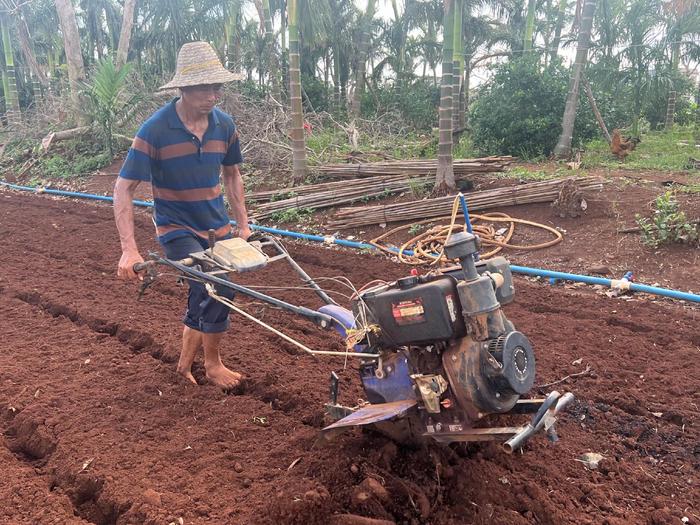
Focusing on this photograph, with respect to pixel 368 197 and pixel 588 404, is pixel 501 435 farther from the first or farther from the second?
pixel 368 197

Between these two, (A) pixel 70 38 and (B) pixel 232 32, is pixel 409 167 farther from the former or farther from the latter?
(B) pixel 232 32

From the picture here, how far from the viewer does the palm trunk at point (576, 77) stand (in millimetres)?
10352

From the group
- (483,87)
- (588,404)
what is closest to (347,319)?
(588,404)

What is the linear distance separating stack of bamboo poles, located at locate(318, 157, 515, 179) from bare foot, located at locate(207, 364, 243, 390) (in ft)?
18.4

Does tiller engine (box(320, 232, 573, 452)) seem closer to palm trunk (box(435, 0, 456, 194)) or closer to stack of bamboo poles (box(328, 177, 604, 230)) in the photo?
stack of bamboo poles (box(328, 177, 604, 230))

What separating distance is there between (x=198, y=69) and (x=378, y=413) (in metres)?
2.20

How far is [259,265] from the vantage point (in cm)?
306

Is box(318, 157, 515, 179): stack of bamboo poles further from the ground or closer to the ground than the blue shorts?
further from the ground

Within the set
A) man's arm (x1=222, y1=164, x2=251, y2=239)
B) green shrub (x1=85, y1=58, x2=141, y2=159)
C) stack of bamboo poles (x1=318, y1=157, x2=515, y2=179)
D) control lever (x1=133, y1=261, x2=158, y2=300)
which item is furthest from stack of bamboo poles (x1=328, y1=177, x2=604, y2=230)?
green shrub (x1=85, y1=58, x2=141, y2=159)

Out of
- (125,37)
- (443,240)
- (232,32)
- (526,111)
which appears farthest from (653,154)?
(232,32)

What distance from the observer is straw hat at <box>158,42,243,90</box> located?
11.2 ft

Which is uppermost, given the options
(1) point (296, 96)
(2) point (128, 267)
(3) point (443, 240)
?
(1) point (296, 96)

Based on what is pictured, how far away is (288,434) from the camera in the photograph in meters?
3.27

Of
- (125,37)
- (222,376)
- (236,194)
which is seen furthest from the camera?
(125,37)
